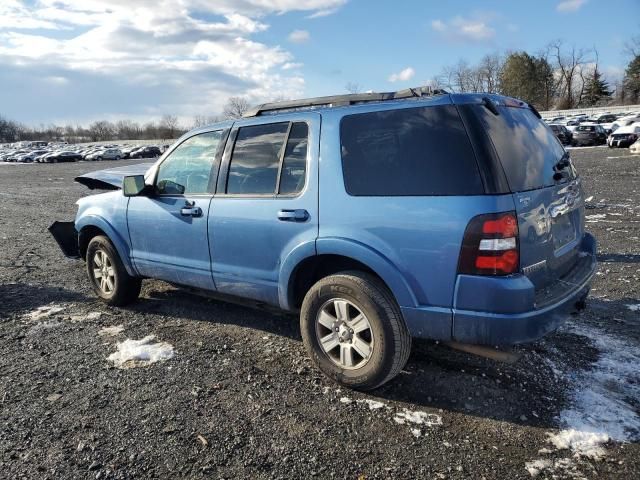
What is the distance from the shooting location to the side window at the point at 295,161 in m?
3.67

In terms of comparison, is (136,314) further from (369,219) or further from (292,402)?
(369,219)

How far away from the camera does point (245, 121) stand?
4199 mm

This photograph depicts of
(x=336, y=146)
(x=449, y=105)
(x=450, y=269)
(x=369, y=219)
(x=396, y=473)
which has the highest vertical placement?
(x=449, y=105)

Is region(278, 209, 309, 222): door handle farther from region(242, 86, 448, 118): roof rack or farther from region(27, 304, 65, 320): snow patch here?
region(27, 304, 65, 320): snow patch

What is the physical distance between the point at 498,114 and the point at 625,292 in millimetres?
3236

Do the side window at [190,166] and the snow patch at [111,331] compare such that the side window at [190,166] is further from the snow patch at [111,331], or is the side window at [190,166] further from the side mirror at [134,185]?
the snow patch at [111,331]

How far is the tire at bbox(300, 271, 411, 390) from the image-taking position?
322 centimetres

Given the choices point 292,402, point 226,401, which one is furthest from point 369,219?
point 226,401

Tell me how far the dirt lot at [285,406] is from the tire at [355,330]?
17 cm

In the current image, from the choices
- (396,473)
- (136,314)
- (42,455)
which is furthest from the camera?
(136,314)

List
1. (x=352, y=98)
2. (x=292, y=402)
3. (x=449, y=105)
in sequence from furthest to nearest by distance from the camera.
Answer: (x=352, y=98) → (x=292, y=402) → (x=449, y=105)

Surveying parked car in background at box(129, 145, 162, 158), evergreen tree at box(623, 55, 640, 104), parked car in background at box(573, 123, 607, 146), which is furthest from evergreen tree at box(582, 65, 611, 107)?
parked car in background at box(129, 145, 162, 158)

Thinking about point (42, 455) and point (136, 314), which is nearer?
point (42, 455)

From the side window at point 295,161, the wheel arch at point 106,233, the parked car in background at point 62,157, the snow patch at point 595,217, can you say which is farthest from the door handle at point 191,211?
the parked car in background at point 62,157
